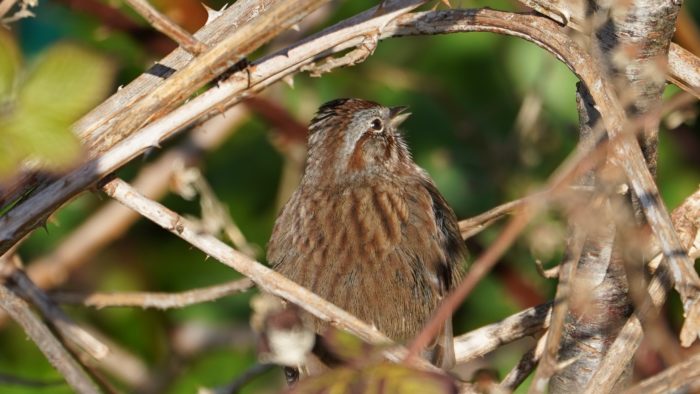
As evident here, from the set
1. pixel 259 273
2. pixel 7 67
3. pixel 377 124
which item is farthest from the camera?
pixel 377 124

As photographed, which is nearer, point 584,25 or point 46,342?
point 584,25

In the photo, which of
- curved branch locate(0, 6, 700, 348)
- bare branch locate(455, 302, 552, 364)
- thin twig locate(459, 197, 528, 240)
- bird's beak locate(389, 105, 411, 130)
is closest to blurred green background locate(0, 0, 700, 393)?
bird's beak locate(389, 105, 411, 130)

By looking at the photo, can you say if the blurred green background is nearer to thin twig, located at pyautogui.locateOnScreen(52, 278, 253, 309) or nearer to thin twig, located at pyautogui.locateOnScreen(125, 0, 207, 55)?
thin twig, located at pyautogui.locateOnScreen(52, 278, 253, 309)

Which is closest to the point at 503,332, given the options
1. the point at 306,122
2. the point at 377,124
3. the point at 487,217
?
the point at 487,217

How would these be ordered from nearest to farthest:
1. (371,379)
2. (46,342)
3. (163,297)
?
(371,379) → (46,342) → (163,297)

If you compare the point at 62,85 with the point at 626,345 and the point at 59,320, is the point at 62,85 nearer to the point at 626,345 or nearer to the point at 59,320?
the point at 626,345
